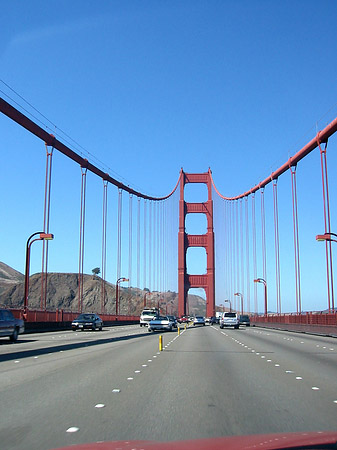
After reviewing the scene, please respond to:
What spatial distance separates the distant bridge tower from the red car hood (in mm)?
84011

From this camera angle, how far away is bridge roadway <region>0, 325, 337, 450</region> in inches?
259

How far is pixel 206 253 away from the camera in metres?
92.1

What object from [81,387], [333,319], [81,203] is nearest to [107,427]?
[81,387]

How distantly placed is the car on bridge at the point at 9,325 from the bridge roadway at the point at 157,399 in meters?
9.13

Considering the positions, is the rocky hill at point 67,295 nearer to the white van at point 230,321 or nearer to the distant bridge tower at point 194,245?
the distant bridge tower at point 194,245

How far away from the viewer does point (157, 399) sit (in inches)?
356

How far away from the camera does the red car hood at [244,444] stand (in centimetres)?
491

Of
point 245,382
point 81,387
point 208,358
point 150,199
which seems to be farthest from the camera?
point 150,199

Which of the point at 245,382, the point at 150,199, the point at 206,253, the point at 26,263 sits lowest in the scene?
the point at 245,382

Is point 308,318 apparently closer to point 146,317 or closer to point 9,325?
point 9,325

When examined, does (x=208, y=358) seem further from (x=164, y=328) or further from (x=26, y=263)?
(x=164, y=328)

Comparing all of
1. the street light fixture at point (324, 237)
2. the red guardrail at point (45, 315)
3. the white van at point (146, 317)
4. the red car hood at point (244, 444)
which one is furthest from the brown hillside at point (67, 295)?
the red car hood at point (244, 444)

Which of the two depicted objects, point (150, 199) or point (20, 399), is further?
point (150, 199)

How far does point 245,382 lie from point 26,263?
2586cm
